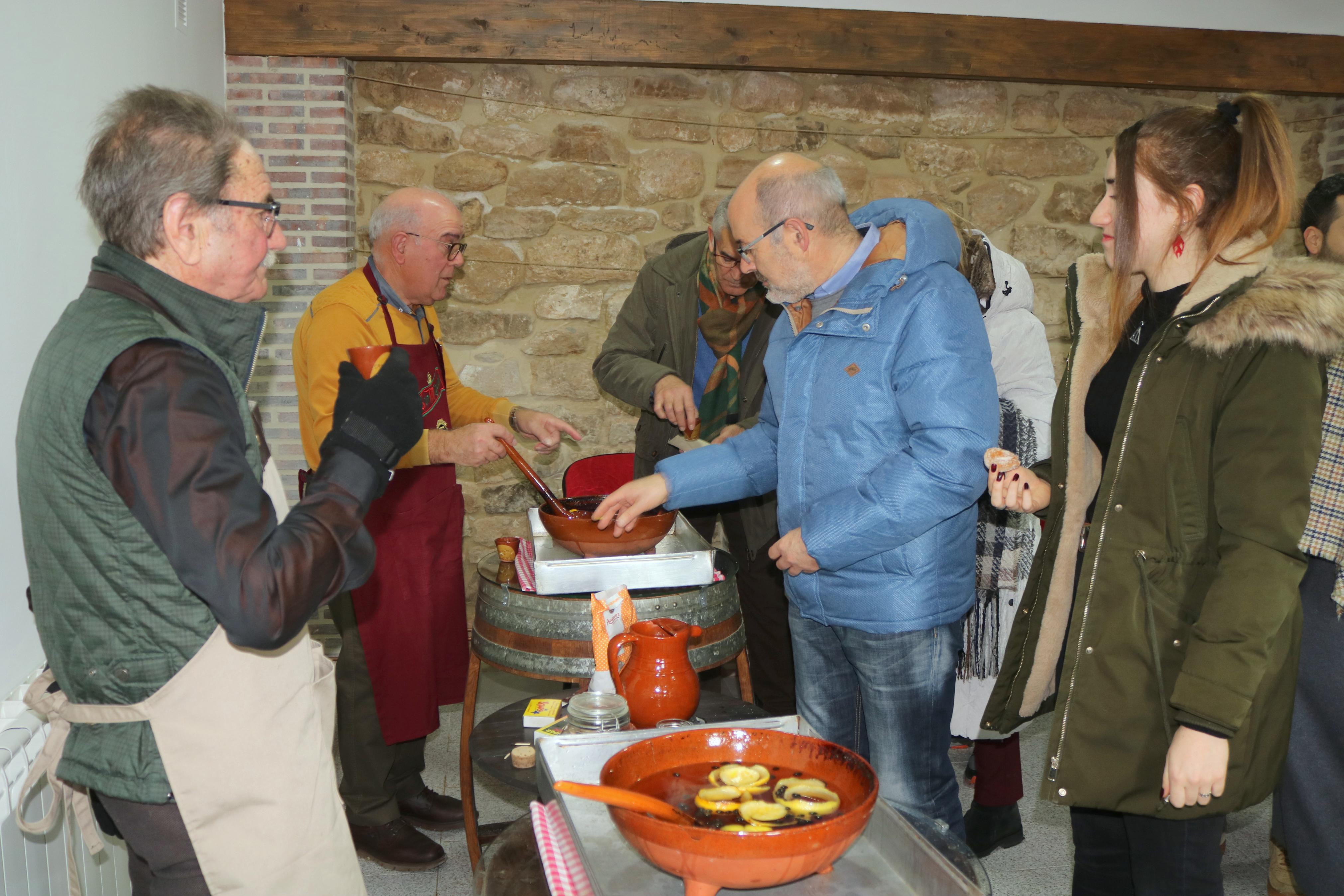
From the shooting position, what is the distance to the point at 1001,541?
295 centimetres

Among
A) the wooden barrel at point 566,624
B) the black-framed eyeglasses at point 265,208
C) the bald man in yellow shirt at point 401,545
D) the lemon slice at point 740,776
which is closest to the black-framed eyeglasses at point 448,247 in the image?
the bald man in yellow shirt at point 401,545

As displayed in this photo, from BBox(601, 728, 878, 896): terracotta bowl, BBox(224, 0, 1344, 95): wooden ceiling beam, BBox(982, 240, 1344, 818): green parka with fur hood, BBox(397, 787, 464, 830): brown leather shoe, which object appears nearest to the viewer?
BBox(601, 728, 878, 896): terracotta bowl

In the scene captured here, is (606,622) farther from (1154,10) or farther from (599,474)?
(1154,10)

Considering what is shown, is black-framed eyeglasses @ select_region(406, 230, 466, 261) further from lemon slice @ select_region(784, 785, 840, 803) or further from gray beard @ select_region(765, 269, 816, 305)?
lemon slice @ select_region(784, 785, 840, 803)

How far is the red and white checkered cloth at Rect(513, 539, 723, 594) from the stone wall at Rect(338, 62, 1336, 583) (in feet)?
6.94

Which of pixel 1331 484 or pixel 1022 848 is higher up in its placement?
pixel 1331 484

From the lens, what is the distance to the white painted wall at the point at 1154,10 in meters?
4.48

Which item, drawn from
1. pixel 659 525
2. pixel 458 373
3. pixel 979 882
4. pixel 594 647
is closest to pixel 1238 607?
pixel 979 882

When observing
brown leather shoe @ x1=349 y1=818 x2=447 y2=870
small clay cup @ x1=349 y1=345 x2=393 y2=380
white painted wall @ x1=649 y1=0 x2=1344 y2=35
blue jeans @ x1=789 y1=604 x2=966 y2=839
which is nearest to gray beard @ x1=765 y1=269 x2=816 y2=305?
blue jeans @ x1=789 y1=604 x2=966 y2=839

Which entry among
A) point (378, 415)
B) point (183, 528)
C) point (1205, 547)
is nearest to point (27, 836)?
point (183, 528)

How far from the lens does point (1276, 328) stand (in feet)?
4.82

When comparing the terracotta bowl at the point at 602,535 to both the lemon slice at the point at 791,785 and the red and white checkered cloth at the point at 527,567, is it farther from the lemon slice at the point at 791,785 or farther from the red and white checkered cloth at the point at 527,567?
the lemon slice at the point at 791,785

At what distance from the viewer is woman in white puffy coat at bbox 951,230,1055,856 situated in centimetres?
276

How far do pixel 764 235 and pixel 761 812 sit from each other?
131 cm
